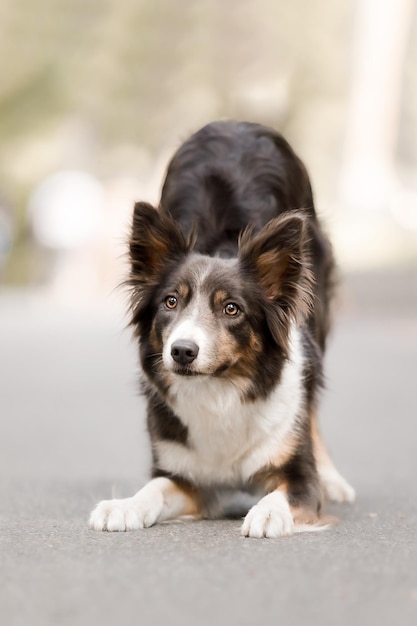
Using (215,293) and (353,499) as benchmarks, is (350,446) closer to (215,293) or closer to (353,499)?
(353,499)

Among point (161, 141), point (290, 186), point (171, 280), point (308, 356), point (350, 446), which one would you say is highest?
point (161, 141)

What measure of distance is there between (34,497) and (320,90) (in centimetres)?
3111

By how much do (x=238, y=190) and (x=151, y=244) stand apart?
0.95 metres

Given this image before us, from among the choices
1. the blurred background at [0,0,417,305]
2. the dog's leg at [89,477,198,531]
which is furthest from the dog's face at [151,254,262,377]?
the blurred background at [0,0,417,305]

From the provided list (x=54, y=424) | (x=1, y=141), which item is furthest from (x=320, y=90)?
(x=54, y=424)

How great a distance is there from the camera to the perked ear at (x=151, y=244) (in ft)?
16.3

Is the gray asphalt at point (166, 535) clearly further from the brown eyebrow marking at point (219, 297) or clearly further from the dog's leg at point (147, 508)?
the brown eyebrow marking at point (219, 297)

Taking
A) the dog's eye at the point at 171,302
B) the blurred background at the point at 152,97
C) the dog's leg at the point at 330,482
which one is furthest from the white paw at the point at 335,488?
the blurred background at the point at 152,97

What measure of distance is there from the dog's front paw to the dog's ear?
0.88 meters

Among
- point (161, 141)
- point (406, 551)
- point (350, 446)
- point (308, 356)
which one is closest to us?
point (406, 551)

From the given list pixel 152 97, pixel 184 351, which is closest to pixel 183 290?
pixel 184 351

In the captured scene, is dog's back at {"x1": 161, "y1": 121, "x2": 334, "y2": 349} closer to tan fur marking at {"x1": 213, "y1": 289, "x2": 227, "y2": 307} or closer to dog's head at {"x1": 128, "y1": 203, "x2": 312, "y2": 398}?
dog's head at {"x1": 128, "y1": 203, "x2": 312, "y2": 398}

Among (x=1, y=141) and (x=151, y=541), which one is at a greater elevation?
(x=1, y=141)

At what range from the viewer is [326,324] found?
6.26m
